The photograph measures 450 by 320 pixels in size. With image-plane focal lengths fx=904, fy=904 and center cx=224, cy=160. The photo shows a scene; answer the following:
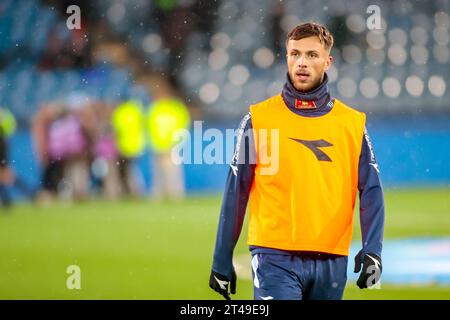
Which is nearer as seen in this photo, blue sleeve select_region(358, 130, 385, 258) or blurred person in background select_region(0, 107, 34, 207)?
blue sleeve select_region(358, 130, 385, 258)

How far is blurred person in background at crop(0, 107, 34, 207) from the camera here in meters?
9.48

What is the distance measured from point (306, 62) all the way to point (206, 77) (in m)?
7.79

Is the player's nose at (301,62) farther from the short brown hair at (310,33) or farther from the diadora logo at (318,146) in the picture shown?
the diadora logo at (318,146)

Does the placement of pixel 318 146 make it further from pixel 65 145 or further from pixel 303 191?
pixel 65 145

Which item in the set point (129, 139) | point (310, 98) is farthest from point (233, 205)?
point (129, 139)

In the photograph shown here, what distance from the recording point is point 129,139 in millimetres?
10758

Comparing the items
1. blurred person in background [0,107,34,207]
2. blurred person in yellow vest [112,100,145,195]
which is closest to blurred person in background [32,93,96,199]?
blurred person in background [0,107,34,207]

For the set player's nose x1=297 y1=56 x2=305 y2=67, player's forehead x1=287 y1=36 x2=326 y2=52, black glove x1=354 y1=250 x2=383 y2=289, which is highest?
player's forehead x1=287 y1=36 x2=326 y2=52

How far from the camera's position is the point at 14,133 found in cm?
1015

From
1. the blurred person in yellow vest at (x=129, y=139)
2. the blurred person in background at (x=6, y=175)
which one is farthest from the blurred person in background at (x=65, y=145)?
the blurred person in yellow vest at (x=129, y=139)

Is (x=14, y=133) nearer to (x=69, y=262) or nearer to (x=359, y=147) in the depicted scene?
(x=69, y=262)

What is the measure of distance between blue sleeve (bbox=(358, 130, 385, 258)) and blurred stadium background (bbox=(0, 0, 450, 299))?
5265 mm

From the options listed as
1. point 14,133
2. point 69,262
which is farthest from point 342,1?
point 69,262

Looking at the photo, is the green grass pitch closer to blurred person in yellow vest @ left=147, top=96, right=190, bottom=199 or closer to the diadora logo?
blurred person in yellow vest @ left=147, top=96, right=190, bottom=199
